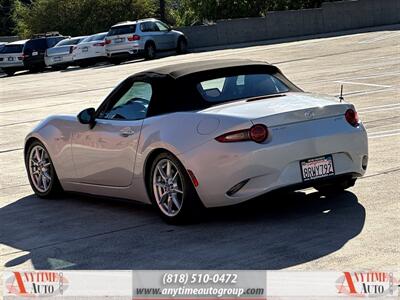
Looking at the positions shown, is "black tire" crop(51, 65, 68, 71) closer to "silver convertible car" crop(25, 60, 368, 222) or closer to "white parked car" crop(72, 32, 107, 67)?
"white parked car" crop(72, 32, 107, 67)

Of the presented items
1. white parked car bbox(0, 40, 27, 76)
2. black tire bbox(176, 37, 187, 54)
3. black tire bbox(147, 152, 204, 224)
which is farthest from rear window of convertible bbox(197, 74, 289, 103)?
white parked car bbox(0, 40, 27, 76)

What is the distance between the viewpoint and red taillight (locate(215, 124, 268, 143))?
747cm

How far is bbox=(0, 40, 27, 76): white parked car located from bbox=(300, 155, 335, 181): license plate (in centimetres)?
3406

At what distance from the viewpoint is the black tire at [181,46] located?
3831 centimetres

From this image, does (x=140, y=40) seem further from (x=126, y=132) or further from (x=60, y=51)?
(x=126, y=132)

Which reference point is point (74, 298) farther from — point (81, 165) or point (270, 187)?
point (81, 165)

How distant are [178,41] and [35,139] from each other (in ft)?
94.0

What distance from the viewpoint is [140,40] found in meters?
36.5

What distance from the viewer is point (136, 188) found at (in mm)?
8453

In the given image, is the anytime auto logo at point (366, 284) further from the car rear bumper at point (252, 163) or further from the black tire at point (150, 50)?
the black tire at point (150, 50)

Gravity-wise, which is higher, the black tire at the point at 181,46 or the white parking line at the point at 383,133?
the white parking line at the point at 383,133

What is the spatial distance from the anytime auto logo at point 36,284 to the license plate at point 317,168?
258 cm

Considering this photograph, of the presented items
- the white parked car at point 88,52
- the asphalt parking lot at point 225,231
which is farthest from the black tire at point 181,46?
the asphalt parking lot at point 225,231

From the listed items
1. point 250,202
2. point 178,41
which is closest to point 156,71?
point 250,202
